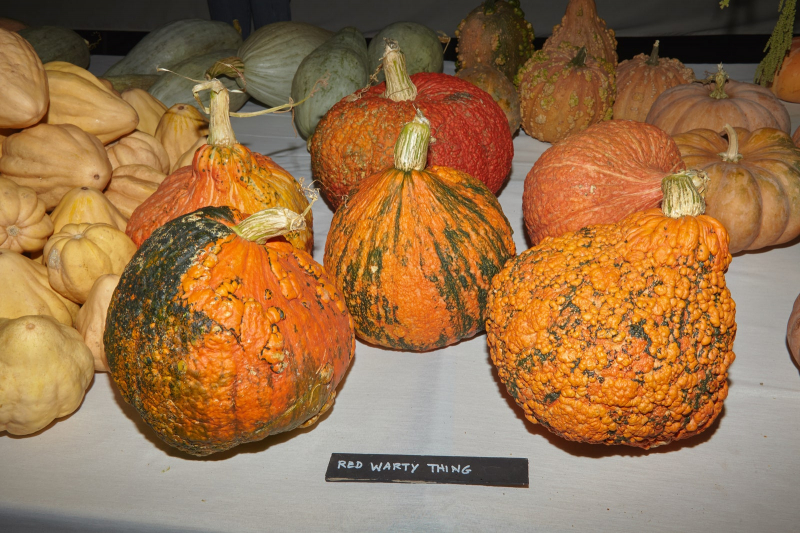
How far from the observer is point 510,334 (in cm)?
153

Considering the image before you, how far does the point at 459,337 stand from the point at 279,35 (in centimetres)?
249

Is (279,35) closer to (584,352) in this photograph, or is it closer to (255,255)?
(255,255)

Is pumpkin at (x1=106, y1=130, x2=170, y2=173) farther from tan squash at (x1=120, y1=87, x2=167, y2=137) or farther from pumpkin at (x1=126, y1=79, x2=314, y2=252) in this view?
pumpkin at (x1=126, y1=79, x2=314, y2=252)

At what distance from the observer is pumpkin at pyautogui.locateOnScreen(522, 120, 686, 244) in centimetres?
191

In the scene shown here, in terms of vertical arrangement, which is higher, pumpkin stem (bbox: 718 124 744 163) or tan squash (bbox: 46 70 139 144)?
tan squash (bbox: 46 70 139 144)

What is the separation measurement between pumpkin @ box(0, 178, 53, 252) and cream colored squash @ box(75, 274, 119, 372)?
1.23ft

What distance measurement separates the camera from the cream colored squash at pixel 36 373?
1.57 m

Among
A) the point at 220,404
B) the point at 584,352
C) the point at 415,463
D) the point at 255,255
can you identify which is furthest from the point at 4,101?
the point at 584,352

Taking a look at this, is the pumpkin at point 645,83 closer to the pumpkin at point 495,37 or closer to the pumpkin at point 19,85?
the pumpkin at point 495,37

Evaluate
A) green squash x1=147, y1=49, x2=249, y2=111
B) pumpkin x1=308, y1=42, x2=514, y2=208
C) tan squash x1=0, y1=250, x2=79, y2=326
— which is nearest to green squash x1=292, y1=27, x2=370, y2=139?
green squash x1=147, y1=49, x2=249, y2=111

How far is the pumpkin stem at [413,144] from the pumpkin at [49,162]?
1.17 m

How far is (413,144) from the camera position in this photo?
1732 millimetres

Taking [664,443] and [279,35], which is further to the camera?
[279,35]

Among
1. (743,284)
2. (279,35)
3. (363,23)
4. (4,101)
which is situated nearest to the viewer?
(4,101)
